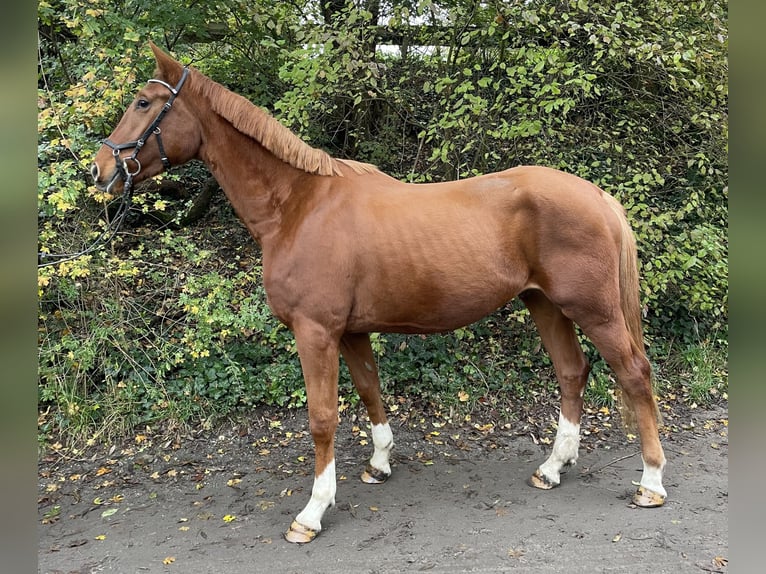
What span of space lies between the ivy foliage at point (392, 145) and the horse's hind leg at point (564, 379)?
1.28 meters

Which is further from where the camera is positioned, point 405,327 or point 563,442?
point 563,442

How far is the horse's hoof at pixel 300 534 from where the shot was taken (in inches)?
103

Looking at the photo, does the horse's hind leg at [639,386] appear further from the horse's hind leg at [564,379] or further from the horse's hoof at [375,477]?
the horse's hoof at [375,477]

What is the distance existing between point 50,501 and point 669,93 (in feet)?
20.2

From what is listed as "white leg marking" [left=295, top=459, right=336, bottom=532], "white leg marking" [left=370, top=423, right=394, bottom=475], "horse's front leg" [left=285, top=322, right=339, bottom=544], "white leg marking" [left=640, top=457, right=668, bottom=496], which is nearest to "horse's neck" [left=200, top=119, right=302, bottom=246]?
"horse's front leg" [left=285, top=322, right=339, bottom=544]

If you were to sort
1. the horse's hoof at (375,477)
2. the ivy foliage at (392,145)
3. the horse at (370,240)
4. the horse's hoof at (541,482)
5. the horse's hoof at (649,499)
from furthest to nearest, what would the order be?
1. the ivy foliage at (392,145)
2. the horse's hoof at (375,477)
3. the horse's hoof at (541,482)
4. the horse's hoof at (649,499)
5. the horse at (370,240)

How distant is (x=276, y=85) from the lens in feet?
18.1

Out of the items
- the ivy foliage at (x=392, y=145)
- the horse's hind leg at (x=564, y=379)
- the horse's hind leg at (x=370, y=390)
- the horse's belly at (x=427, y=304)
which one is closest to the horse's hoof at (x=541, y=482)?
the horse's hind leg at (x=564, y=379)

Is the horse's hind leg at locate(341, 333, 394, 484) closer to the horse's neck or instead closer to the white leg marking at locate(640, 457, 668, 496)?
the horse's neck

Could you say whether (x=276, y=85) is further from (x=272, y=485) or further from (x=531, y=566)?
(x=531, y=566)

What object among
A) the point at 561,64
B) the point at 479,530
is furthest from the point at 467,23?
the point at 479,530

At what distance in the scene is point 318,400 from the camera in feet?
8.68
